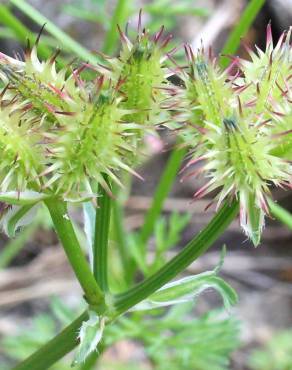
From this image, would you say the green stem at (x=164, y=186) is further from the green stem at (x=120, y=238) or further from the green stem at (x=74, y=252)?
the green stem at (x=74, y=252)

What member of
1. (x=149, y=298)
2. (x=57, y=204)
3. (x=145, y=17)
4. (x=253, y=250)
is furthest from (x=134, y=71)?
(x=145, y=17)

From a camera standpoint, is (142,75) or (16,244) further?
(16,244)

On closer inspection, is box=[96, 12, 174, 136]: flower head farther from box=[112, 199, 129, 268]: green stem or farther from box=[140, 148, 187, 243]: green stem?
box=[112, 199, 129, 268]: green stem

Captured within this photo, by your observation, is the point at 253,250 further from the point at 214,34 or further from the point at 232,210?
the point at 232,210

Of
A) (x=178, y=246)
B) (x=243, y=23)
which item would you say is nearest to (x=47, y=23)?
(x=243, y=23)

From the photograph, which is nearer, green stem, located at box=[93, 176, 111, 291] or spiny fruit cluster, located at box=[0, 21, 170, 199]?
spiny fruit cluster, located at box=[0, 21, 170, 199]

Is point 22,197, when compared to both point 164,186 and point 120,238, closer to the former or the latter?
point 164,186

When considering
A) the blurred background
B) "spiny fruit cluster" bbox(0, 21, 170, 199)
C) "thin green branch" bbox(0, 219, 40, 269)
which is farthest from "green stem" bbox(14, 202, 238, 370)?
"thin green branch" bbox(0, 219, 40, 269)
